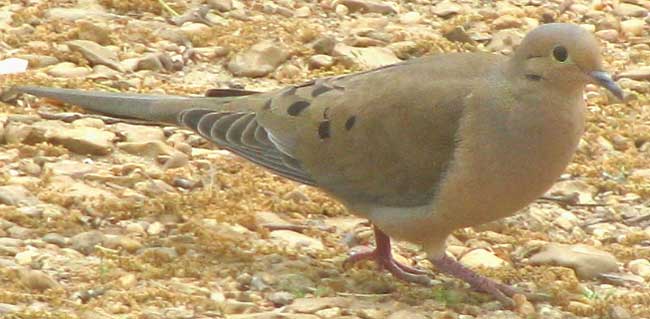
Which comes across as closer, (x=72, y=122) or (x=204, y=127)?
(x=204, y=127)

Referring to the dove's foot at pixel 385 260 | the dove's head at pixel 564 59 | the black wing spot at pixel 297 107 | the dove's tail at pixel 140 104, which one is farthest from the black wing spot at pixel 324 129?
the dove's head at pixel 564 59

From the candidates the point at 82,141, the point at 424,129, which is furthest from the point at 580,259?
the point at 82,141

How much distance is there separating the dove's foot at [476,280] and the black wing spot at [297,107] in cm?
70

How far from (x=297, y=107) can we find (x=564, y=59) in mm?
1024

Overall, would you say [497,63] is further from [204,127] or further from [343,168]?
[204,127]

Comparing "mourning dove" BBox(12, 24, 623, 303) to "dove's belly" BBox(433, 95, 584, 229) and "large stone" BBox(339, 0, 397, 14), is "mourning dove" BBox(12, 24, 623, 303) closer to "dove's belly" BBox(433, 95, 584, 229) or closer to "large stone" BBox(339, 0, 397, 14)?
"dove's belly" BBox(433, 95, 584, 229)

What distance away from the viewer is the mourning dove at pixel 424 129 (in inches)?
183

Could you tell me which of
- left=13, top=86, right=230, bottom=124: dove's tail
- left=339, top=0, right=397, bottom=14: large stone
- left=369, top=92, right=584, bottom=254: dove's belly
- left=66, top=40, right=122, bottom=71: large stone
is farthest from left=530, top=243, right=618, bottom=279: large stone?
left=339, top=0, right=397, bottom=14: large stone

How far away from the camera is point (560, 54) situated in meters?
4.66

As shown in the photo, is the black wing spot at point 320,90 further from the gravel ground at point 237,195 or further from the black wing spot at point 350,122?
the gravel ground at point 237,195

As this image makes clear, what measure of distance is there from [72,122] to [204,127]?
0.87m

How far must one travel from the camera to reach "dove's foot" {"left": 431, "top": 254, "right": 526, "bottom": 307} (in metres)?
4.92

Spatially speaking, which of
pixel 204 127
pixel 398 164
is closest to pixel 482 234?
pixel 398 164

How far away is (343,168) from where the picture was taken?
5098 millimetres
